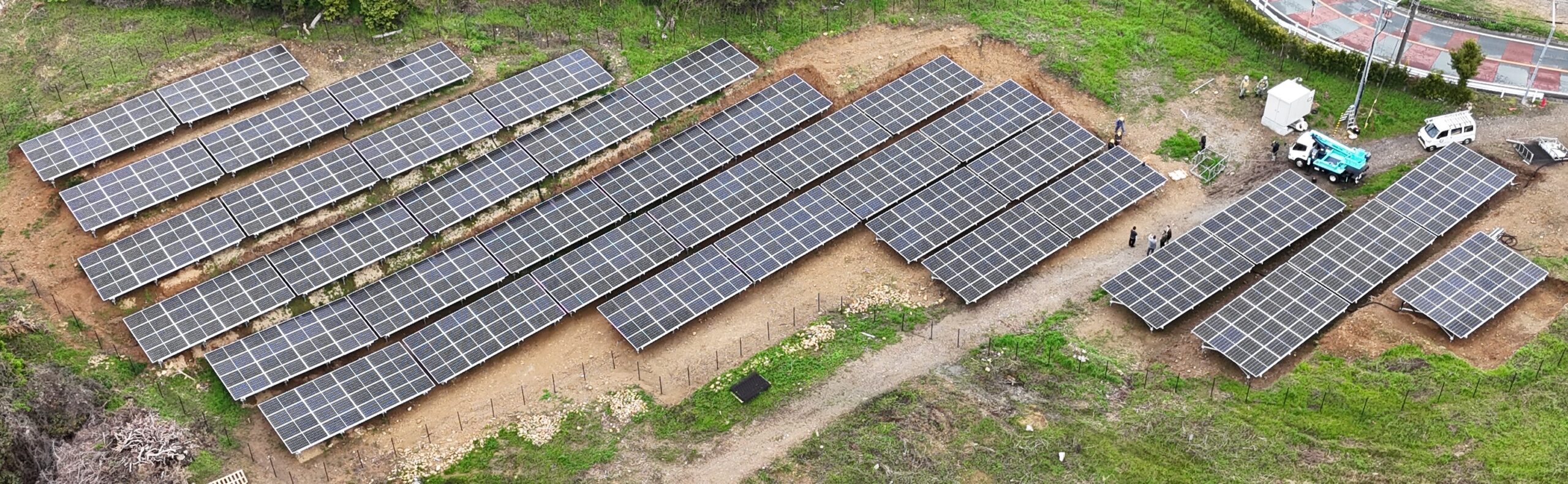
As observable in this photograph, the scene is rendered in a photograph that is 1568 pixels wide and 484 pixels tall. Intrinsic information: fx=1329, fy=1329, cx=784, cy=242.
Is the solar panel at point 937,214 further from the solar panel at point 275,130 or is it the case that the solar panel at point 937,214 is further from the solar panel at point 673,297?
the solar panel at point 275,130

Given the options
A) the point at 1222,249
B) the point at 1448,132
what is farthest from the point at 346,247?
the point at 1448,132

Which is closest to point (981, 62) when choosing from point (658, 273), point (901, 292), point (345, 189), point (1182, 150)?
point (1182, 150)

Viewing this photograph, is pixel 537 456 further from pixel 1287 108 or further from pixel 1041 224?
pixel 1287 108

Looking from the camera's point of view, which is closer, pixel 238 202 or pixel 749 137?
pixel 238 202

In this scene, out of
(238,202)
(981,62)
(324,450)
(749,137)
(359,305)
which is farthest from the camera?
(981,62)

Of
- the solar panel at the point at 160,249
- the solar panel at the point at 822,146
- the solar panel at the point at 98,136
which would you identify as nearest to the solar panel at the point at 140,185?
the solar panel at the point at 98,136

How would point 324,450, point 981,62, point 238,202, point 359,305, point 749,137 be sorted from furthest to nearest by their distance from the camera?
1. point 981,62
2. point 749,137
3. point 238,202
4. point 359,305
5. point 324,450

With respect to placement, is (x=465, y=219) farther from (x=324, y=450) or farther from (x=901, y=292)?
(x=901, y=292)
